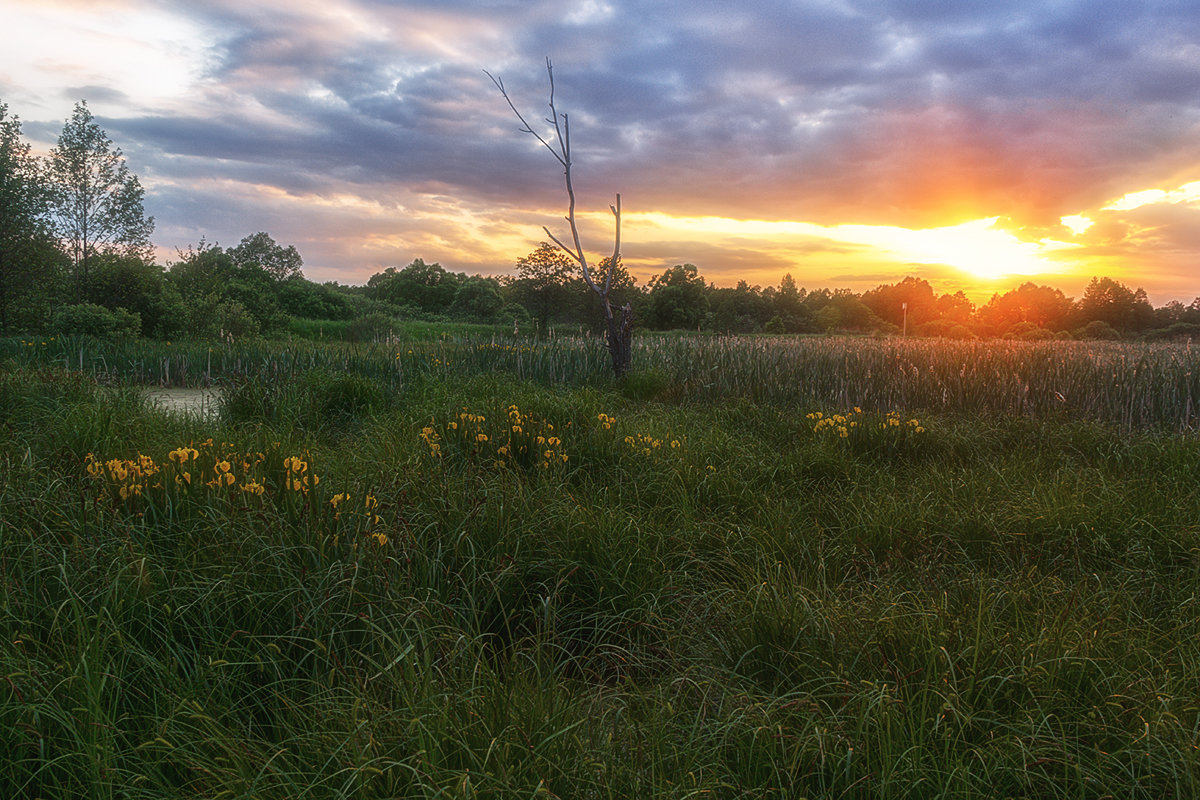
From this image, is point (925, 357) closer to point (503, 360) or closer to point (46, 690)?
point (503, 360)

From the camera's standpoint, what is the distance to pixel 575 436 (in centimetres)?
527

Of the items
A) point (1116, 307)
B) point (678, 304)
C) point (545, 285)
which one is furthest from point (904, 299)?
point (545, 285)

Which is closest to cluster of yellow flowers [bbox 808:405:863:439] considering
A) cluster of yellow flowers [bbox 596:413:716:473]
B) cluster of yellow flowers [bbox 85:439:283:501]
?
cluster of yellow flowers [bbox 596:413:716:473]

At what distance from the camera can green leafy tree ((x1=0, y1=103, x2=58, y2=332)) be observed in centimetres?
2073

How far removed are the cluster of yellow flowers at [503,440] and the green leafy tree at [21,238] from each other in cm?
2434

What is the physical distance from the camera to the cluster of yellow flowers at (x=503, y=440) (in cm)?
453

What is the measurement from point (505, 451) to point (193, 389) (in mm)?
9609

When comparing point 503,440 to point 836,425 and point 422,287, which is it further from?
point 422,287

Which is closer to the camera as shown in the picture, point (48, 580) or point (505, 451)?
point (48, 580)

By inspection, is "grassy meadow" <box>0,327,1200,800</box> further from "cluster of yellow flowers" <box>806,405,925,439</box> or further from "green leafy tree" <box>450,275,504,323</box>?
"green leafy tree" <box>450,275,504,323</box>

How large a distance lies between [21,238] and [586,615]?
88.3 feet

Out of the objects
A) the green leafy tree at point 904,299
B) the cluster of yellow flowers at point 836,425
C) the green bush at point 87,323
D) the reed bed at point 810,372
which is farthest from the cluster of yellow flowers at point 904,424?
the green leafy tree at point 904,299

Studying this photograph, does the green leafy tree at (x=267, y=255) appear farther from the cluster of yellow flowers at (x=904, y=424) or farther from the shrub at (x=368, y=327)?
the cluster of yellow flowers at (x=904, y=424)

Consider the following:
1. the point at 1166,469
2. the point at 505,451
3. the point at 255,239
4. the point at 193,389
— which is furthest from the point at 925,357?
the point at 255,239
